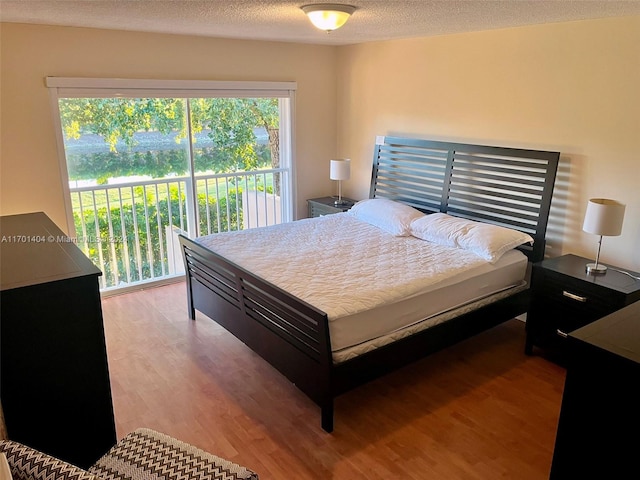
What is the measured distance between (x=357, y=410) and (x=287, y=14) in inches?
97.3

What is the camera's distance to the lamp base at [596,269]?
10.3ft

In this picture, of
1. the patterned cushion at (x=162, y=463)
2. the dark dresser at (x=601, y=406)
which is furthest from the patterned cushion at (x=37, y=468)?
the dark dresser at (x=601, y=406)

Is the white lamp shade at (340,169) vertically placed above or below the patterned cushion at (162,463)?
above

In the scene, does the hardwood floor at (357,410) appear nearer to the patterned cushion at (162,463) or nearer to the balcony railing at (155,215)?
the patterned cushion at (162,463)

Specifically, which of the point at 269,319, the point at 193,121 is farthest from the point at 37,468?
the point at 193,121

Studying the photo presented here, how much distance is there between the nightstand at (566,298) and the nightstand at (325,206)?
7.22ft

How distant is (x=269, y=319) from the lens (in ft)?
9.72

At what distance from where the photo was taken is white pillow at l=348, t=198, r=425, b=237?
4051 millimetres

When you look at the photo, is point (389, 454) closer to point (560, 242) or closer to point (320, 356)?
point (320, 356)

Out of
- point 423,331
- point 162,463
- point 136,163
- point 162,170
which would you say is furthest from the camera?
point 162,170

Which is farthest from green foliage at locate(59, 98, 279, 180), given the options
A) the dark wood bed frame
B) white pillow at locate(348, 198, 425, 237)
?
white pillow at locate(348, 198, 425, 237)

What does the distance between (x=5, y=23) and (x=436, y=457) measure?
4091 millimetres

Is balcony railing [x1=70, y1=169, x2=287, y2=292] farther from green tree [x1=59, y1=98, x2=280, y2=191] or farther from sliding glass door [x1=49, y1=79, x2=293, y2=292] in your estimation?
green tree [x1=59, y1=98, x2=280, y2=191]

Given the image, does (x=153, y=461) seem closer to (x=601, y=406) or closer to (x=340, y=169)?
(x=601, y=406)
